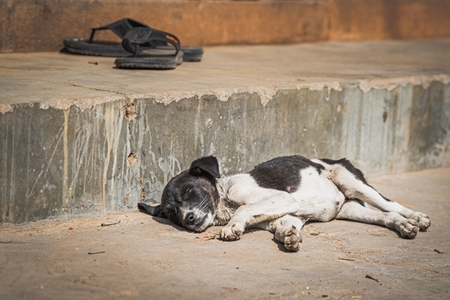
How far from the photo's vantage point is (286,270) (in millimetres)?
4336

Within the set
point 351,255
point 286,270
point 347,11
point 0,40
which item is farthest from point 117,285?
point 347,11

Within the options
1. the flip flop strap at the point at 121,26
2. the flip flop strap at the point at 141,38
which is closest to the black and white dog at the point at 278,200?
the flip flop strap at the point at 141,38

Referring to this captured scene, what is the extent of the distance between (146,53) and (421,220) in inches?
119

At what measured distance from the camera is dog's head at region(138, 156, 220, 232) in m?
4.95

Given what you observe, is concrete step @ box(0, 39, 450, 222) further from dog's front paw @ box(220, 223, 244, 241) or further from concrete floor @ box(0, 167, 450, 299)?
dog's front paw @ box(220, 223, 244, 241)

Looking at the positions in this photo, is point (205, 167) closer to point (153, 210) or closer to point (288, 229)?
point (153, 210)

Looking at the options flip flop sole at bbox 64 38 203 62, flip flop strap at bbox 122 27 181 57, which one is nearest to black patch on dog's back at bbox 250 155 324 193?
flip flop strap at bbox 122 27 181 57

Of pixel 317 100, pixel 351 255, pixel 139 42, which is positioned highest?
pixel 139 42

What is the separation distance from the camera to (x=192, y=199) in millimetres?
5012

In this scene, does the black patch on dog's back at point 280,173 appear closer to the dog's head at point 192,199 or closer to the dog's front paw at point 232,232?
the dog's head at point 192,199

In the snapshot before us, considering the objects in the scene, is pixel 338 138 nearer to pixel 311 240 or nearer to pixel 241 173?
pixel 241 173

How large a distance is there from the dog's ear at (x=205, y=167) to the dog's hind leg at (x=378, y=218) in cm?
107

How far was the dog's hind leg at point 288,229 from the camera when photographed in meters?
4.65

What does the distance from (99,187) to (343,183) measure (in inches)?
71.0
